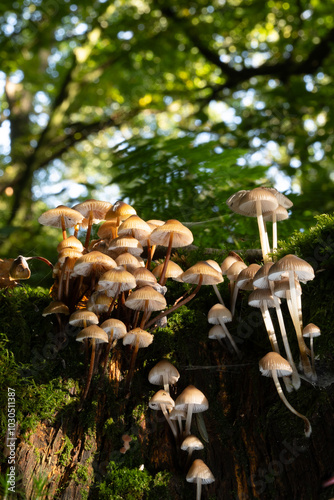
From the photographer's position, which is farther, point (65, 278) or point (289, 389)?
point (65, 278)

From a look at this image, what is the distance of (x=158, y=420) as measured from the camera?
2.21 meters

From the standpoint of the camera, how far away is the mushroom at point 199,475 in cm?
185

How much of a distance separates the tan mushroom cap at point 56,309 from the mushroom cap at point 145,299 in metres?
0.36

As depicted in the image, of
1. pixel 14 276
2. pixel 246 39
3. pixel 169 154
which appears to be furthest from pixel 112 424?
pixel 246 39

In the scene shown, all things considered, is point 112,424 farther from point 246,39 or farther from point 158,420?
point 246,39

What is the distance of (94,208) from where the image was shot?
267 centimetres

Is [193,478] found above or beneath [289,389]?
beneath

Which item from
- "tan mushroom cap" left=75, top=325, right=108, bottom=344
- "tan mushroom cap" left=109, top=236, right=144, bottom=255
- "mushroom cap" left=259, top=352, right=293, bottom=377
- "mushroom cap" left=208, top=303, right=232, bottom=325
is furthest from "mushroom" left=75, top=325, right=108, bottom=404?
"mushroom cap" left=259, top=352, right=293, bottom=377

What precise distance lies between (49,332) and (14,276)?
0.41 m

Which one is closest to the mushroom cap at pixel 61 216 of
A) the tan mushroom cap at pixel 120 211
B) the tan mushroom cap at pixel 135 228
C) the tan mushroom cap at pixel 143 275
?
the tan mushroom cap at pixel 120 211

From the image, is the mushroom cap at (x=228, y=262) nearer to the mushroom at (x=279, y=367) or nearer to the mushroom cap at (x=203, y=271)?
the mushroom cap at (x=203, y=271)

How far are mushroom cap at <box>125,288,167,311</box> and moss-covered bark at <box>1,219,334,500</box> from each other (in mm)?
275

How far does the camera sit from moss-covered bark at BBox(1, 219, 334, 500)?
1931 mm

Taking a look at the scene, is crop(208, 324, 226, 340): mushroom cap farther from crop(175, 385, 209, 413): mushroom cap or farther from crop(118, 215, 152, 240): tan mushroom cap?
crop(118, 215, 152, 240): tan mushroom cap
